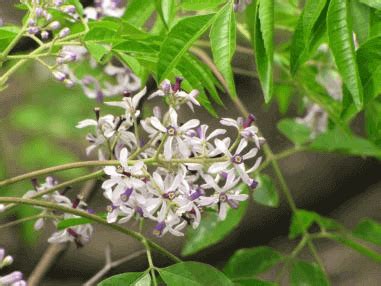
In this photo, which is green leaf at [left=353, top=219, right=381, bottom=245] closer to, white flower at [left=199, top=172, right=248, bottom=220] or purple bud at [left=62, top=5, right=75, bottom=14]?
white flower at [left=199, top=172, right=248, bottom=220]

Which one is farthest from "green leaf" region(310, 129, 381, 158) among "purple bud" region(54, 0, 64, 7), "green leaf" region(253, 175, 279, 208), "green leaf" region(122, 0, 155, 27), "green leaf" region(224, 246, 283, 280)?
"purple bud" region(54, 0, 64, 7)

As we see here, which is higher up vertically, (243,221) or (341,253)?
(243,221)

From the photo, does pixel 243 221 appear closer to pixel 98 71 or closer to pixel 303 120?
pixel 303 120

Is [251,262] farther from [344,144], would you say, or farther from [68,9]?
[68,9]

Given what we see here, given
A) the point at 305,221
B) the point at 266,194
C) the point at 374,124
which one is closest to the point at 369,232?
the point at 305,221

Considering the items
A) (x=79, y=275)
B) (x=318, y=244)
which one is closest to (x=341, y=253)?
(x=318, y=244)

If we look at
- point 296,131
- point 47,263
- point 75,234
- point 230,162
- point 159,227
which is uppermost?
point 230,162
